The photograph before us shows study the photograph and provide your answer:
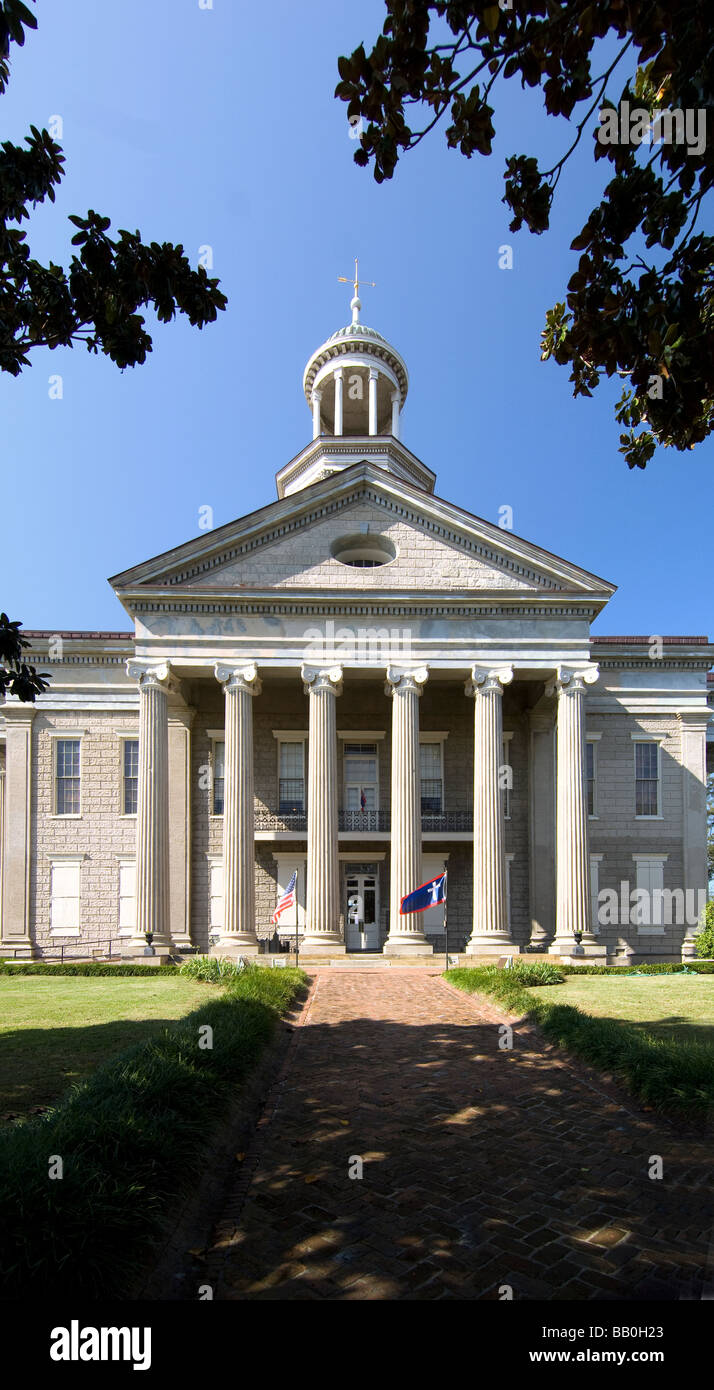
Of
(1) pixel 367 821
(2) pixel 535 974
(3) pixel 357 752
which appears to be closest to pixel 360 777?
(3) pixel 357 752

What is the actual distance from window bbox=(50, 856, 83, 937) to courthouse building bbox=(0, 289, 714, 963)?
2.5 inches

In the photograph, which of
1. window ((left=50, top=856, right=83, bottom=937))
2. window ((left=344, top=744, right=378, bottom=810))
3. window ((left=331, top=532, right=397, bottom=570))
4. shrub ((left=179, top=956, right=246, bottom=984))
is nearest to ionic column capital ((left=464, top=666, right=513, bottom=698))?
window ((left=331, top=532, right=397, bottom=570))

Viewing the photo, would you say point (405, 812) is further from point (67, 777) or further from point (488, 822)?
point (67, 777)

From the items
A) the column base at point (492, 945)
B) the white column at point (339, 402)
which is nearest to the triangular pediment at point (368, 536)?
the column base at point (492, 945)

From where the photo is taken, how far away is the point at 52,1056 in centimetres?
1011

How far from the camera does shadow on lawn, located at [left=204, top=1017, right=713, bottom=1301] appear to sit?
4.75 m

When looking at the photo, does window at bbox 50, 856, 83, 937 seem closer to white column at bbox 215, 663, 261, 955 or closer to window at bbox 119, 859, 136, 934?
window at bbox 119, 859, 136, 934

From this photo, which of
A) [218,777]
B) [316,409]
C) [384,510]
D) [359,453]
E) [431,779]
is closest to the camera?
[384,510]

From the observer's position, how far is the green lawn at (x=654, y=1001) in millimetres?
11861

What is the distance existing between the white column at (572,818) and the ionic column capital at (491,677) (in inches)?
70.7

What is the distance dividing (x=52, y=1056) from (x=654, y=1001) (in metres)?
10.8

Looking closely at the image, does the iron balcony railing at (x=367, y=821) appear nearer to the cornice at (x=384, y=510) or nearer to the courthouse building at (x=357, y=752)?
the courthouse building at (x=357, y=752)

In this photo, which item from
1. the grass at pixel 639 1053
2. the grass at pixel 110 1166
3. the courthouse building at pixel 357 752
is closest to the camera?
the grass at pixel 110 1166
